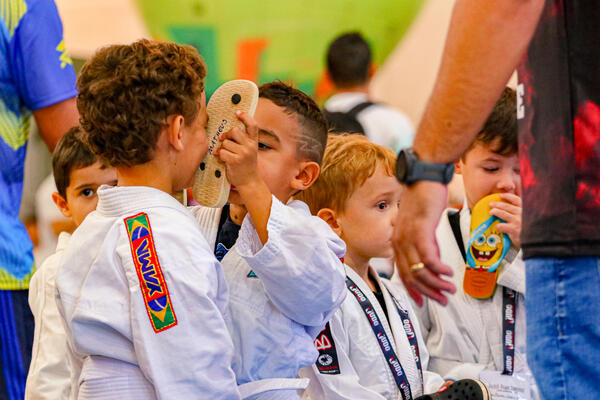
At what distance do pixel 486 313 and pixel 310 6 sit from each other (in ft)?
10.7

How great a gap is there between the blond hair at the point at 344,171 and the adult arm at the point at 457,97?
3.85 ft

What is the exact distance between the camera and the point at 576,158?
4.83ft

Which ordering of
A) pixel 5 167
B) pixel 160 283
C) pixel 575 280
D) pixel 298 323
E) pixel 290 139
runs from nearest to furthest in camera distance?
1. pixel 575 280
2. pixel 160 283
3. pixel 298 323
4. pixel 290 139
5. pixel 5 167

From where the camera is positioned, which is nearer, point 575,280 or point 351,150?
point 575,280

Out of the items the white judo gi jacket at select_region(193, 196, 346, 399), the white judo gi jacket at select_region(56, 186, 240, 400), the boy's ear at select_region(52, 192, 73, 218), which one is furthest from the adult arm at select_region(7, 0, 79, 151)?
the white judo gi jacket at select_region(193, 196, 346, 399)

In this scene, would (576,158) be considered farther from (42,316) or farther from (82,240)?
(42,316)

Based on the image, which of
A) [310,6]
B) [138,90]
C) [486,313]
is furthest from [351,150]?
[310,6]

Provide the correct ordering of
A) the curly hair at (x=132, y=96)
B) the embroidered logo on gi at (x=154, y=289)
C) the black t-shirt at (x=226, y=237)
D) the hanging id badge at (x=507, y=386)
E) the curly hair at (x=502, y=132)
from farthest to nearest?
the curly hair at (x=502, y=132) < the hanging id badge at (x=507, y=386) < the black t-shirt at (x=226, y=237) < the curly hair at (x=132, y=96) < the embroidered logo on gi at (x=154, y=289)

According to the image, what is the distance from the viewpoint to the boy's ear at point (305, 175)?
2.32m

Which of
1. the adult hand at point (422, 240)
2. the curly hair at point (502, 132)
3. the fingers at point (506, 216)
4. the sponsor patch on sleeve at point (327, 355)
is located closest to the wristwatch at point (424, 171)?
the adult hand at point (422, 240)

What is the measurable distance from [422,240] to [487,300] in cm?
146

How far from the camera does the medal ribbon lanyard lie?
7.98ft

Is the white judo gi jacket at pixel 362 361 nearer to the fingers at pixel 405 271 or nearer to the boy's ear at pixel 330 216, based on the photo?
the boy's ear at pixel 330 216

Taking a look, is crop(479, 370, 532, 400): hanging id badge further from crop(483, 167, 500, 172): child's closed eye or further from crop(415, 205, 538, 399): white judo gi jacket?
crop(483, 167, 500, 172): child's closed eye
